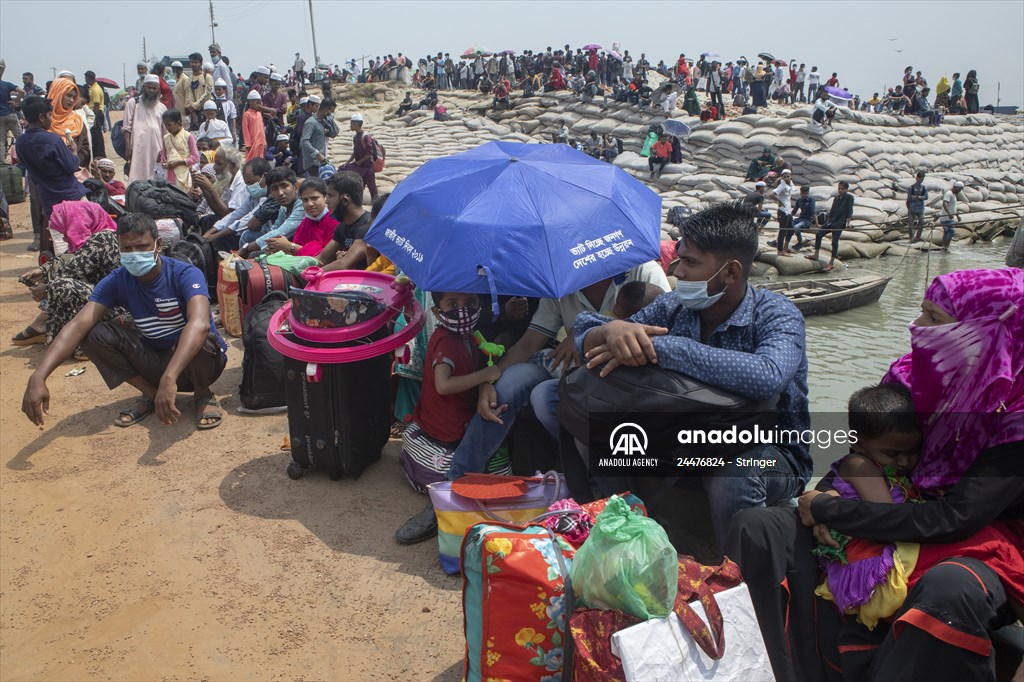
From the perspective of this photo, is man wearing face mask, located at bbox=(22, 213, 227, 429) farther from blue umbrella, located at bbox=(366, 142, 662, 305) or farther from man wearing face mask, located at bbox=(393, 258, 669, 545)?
man wearing face mask, located at bbox=(393, 258, 669, 545)

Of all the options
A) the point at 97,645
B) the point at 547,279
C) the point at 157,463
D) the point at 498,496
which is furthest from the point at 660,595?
the point at 157,463

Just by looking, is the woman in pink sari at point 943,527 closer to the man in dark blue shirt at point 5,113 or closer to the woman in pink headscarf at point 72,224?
the woman in pink headscarf at point 72,224

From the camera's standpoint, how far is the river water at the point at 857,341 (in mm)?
7742

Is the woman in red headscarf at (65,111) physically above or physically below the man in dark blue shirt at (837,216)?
above

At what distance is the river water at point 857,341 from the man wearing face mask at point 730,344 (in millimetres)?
1499

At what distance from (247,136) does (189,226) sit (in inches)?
147

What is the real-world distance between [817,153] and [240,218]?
1676 centimetres

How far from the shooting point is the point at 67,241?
6.14 meters

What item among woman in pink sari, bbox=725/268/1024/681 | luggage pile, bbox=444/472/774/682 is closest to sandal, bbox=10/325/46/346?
luggage pile, bbox=444/472/774/682

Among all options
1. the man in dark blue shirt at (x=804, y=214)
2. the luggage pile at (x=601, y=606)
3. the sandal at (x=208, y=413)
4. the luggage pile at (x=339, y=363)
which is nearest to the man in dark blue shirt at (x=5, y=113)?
the sandal at (x=208, y=413)

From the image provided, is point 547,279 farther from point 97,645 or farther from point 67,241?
point 67,241

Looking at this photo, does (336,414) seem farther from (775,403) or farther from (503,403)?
(775,403)

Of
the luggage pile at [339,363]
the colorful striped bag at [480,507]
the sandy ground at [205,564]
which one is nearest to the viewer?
the sandy ground at [205,564]

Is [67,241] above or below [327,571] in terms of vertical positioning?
above
